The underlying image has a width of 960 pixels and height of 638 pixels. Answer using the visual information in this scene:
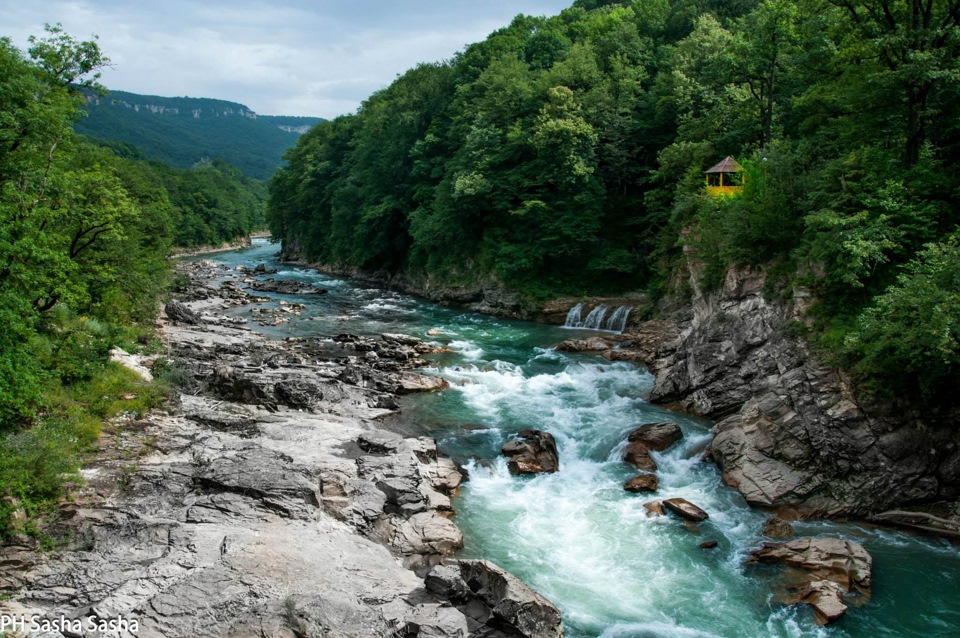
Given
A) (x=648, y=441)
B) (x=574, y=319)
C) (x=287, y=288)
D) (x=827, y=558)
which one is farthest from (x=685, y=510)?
(x=287, y=288)

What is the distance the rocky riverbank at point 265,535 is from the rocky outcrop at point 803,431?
813 centimetres

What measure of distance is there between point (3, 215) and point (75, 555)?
7.09 metres

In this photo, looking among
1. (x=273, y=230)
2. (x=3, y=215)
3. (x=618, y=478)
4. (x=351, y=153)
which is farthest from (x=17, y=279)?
(x=273, y=230)

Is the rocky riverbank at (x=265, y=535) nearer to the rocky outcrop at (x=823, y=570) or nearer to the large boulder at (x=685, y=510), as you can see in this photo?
the rocky outcrop at (x=823, y=570)

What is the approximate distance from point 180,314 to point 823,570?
1272 inches

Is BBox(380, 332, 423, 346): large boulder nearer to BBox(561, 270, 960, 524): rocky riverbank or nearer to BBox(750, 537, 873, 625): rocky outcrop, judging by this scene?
BBox(561, 270, 960, 524): rocky riverbank

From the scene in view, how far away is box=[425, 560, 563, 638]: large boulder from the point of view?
31.7ft

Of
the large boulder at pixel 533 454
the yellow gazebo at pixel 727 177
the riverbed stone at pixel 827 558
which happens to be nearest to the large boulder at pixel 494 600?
the riverbed stone at pixel 827 558

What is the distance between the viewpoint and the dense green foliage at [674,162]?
15.7 meters

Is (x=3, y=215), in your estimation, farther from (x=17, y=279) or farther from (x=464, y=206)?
(x=464, y=206)

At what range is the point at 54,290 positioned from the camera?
14484 mm

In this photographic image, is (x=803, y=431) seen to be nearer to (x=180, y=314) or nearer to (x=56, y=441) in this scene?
(x=56, y=441)

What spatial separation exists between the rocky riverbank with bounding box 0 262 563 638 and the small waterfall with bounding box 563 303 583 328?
56.4 feet

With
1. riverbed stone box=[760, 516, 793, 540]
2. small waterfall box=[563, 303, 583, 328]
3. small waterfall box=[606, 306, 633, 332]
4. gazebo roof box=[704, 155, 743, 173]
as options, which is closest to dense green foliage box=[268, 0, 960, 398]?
gazebo roof box=[704, 155, 743, 173]
